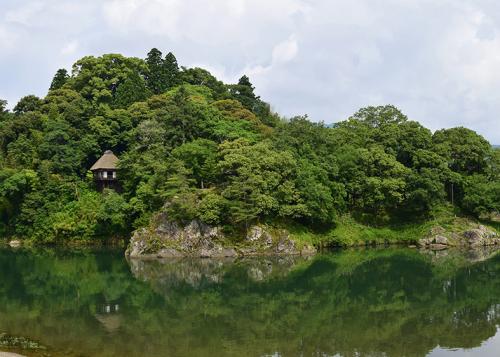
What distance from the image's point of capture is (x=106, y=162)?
51.5m

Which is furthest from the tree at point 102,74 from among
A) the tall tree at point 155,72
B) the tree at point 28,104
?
the tree at point 28,104

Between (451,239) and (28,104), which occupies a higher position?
(28,104)

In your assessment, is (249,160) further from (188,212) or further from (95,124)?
(95,124)

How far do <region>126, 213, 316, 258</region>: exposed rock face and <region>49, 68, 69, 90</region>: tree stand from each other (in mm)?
37551

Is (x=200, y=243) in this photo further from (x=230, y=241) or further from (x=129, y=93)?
(x=129, y=93)

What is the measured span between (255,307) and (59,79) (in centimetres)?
5757

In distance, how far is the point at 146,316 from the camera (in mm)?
21906

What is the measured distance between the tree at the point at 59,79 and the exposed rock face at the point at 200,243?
123 ft

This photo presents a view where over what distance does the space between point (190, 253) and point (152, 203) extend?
6.50 meters

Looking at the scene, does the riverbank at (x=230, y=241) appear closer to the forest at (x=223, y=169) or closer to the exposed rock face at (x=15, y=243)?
the forest at (x=223, y=169)

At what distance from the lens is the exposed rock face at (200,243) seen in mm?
40250

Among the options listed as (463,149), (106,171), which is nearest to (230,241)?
(106,171)

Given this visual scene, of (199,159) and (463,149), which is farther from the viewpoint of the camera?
(463,149)

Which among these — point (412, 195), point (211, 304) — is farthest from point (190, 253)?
point (412, 195)
